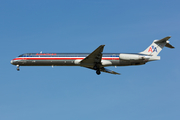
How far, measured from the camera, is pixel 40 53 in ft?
167

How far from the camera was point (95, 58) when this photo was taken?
1889 inches

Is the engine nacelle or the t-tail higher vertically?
the t-tail

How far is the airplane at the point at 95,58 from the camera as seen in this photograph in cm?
4766

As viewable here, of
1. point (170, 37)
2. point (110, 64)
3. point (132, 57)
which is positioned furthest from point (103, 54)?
point (170, 37)

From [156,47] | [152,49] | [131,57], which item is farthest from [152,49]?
[131,57]

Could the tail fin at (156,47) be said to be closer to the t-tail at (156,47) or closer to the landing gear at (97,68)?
the t-tail at (156,47)

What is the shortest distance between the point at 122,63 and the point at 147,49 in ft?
17.3

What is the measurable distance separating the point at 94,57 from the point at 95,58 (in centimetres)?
34

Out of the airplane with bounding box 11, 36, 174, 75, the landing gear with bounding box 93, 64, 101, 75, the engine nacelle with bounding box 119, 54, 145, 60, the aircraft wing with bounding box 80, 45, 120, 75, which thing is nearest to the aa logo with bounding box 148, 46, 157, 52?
the airplane with bounding box 11, 36, 174, 75

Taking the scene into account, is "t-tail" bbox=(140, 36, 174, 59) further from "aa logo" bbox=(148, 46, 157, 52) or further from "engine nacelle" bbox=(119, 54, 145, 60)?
"engine nacelle" bbox=(119, 54, 145, 60)

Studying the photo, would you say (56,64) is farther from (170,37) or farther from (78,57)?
(170,37)

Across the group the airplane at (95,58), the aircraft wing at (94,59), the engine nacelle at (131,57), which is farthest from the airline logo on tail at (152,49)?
the aircraft wing at (94,59)

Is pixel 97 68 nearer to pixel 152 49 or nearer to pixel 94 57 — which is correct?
pixel 94 57

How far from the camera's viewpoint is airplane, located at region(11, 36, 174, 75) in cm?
4766
